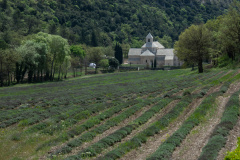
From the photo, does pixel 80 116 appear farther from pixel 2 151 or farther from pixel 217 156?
pixel 217 156

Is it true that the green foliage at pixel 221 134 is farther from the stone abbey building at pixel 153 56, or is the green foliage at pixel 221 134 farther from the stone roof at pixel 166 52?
the stone roof at pixel 166 52

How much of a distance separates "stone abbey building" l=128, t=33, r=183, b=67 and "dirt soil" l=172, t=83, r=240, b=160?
110m

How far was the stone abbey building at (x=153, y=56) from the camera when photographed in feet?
440

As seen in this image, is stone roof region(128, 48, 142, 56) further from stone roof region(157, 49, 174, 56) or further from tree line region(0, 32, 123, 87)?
tree line region(0, 32, 123, 87)

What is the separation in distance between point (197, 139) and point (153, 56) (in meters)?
122

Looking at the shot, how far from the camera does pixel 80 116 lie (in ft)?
74.6

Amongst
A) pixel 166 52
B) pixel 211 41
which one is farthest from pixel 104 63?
pixel 211 41

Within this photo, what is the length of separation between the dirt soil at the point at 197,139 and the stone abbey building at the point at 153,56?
110m

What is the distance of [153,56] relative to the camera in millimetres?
135875

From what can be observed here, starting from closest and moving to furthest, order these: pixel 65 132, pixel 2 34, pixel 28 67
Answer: pixel 65 132
pixel 28 67
pixel 2 34

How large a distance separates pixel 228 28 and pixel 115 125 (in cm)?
4504

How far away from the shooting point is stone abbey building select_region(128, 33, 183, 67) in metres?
134

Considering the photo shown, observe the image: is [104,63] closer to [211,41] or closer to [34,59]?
[34,59]

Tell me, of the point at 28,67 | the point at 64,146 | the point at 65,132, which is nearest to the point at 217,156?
the point at 64,146
